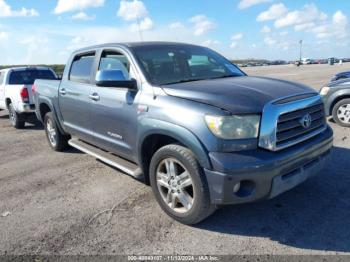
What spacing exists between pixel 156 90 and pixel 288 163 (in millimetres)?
1590

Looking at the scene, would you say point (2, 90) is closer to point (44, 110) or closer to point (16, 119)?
point (16, 119)

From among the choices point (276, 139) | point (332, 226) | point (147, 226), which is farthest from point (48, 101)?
point (332, 226)

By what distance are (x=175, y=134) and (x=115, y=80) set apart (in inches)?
42.7

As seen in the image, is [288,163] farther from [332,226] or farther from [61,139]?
[61,139]

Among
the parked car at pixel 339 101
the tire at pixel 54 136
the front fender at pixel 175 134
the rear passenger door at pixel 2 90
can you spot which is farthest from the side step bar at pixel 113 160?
the rear passenger door at pixel 2 90

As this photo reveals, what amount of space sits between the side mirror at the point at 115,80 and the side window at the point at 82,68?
A: 1198 millimetres

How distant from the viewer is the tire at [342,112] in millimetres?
7656

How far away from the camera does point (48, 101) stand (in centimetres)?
653

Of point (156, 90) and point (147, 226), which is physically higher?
point (156, 90)

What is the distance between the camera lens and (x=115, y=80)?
402cm

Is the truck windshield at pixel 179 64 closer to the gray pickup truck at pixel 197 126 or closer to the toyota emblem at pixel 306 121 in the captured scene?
the gray pickup truck at pixel 197 126

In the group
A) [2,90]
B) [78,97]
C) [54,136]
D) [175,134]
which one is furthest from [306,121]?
[2,90]

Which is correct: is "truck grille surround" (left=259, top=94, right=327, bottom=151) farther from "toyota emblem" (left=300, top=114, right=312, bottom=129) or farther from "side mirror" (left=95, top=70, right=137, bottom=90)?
"side mirror" (left=95, top=70, right=137, bottom=90)

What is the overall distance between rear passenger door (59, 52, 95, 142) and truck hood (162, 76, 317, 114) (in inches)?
69.2
